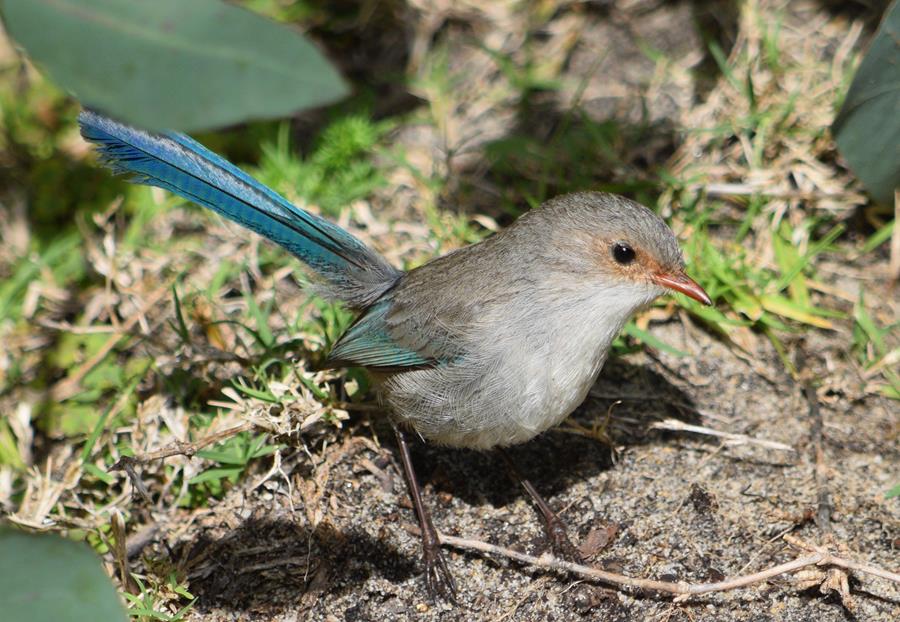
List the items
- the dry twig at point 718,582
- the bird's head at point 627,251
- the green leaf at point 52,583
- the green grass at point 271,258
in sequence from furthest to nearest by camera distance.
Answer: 1. the green grass at point 271,258
2. the bird's head at point 627,251
3. the dry twig at point 718,582
4. the green leaf at point 52,583

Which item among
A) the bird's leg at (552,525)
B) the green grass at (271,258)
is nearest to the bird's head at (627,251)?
the green grass at (271,258)

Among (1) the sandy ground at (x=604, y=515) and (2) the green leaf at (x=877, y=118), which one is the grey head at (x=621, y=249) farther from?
(2) the green leaf at (x=877, y=118)

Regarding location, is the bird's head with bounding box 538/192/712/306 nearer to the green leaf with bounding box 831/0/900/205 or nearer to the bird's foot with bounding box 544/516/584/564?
the bird's foot with bounding box 544/516/584/564

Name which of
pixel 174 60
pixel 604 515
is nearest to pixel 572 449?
pixel 604 515

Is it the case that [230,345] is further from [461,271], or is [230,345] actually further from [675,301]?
[675,301]

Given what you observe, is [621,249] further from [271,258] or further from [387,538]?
[271,258]

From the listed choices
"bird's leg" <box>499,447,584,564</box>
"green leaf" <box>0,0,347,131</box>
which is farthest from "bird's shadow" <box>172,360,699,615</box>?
"green leaf" <box>0,0,347,131</box>
